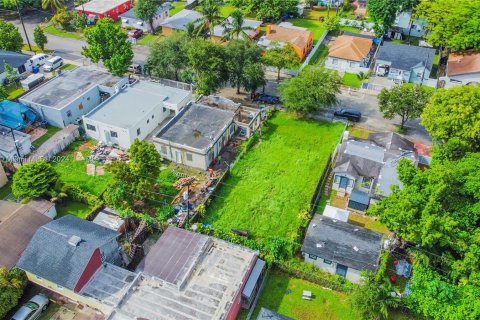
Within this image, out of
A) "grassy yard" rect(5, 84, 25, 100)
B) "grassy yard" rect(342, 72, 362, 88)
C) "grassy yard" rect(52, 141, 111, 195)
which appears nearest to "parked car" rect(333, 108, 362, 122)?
"grassy yard" rect(342, 72, 362, 88)

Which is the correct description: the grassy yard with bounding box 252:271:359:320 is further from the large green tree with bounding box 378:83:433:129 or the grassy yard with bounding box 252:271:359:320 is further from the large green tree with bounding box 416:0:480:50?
the large green tree with bounding box 416:0:480:50

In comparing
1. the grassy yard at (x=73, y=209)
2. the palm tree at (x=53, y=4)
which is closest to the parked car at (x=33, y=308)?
the grassy yard at (x=73, y=209)

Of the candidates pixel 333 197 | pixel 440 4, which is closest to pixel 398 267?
pixel 333 197

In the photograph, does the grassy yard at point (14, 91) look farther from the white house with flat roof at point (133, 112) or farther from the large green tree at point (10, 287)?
the large green tree at point (10, 287)

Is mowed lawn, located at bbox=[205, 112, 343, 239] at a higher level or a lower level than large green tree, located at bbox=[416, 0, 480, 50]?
lower

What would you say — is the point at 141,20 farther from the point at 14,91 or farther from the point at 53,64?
the point at 14,91

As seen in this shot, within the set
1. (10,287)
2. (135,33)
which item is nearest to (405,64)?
(135,33)
